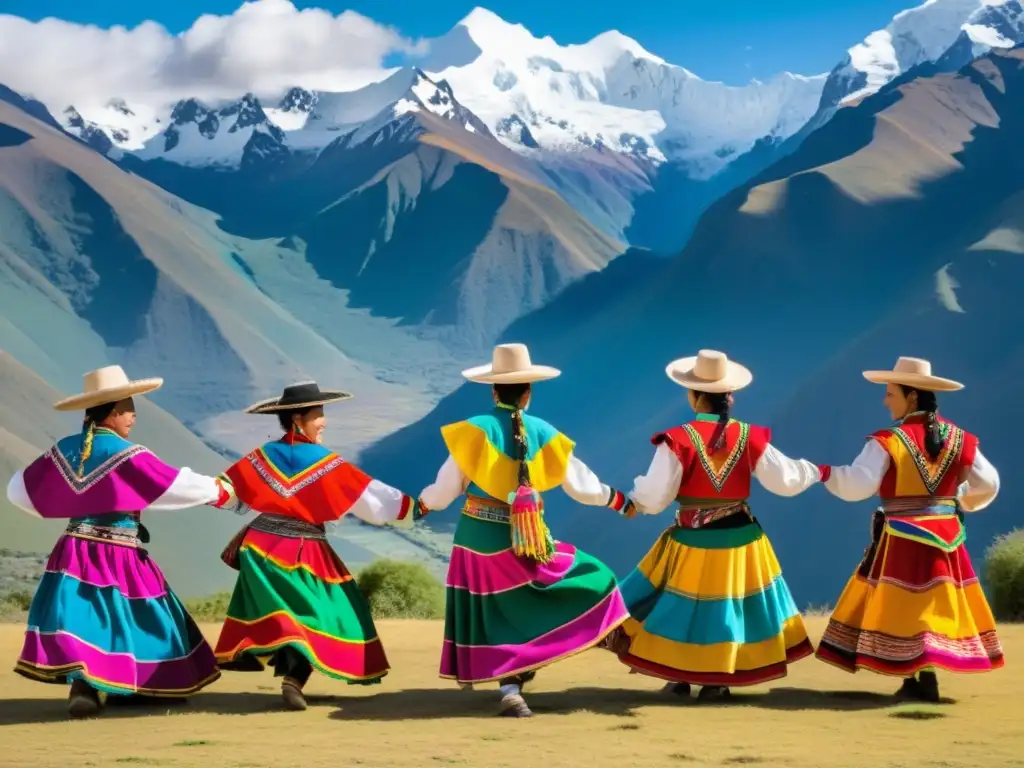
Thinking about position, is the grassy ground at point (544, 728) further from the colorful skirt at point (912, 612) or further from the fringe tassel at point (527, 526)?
the fringe tassel at point (527, 526)

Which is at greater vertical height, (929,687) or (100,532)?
(100,532)

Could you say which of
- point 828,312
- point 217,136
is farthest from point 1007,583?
point 217,136

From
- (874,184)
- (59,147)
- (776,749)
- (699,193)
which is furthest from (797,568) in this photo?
(699,193)

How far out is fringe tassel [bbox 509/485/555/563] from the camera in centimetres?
742

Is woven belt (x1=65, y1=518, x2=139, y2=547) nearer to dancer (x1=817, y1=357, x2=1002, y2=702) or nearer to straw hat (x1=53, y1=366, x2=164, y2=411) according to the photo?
straw hat (x1=53, y1=366, x2=164, y2=411)

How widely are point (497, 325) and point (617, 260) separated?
8534mm

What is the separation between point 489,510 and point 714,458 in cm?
120

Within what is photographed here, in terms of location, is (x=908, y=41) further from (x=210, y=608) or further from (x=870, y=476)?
(x=870, y=476)

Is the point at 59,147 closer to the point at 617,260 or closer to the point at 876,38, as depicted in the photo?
the point at 617,260

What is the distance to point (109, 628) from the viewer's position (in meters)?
7.34

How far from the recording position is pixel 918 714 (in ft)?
24.2

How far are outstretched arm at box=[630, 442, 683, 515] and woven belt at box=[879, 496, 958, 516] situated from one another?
1.16 m

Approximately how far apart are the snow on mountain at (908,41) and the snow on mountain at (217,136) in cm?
4159

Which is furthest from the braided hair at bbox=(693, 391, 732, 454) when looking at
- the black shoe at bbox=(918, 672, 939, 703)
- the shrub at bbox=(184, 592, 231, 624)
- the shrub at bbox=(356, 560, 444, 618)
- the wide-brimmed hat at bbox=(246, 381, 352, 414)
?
the shrub at bbox=(356, 560, 444, 618)
